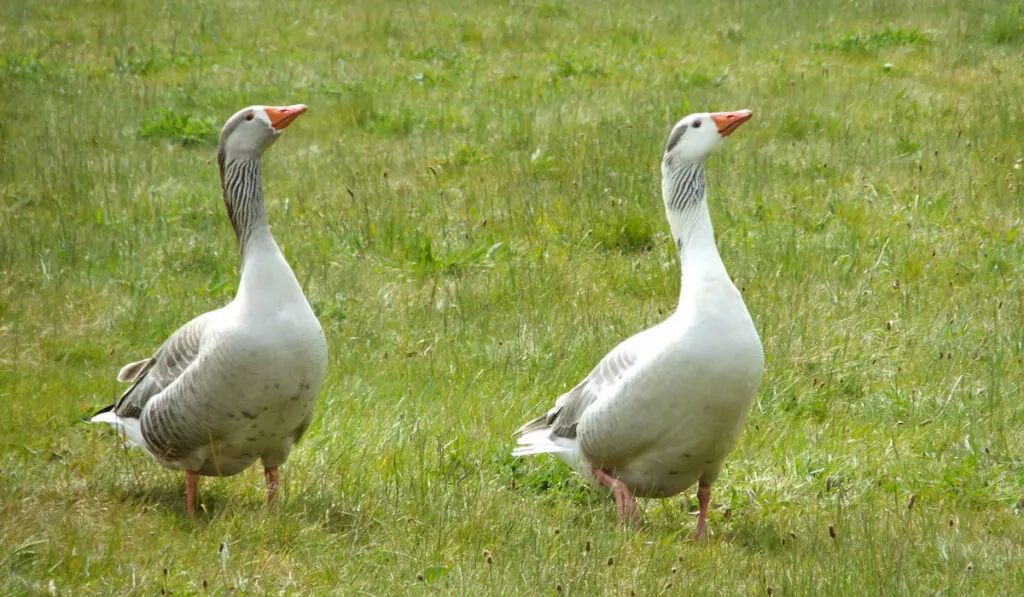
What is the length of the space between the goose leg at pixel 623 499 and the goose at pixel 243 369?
4.56 ft

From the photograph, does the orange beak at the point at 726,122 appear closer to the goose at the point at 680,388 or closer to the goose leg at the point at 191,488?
the goose at the point at 680,388

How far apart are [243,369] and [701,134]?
230 cm

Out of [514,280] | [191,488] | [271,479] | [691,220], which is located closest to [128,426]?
[191,488]

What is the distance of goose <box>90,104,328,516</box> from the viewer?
4.95 metres

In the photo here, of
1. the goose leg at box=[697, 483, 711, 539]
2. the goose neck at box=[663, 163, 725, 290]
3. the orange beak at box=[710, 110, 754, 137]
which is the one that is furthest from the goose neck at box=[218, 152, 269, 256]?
the goose leg at box=[697, 483, 711, 539]

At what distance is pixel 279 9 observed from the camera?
678 inches

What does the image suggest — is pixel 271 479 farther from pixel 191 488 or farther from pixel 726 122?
pixel 726 122

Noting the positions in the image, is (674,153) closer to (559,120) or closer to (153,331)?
(153,331)

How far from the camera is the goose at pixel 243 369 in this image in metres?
4.95

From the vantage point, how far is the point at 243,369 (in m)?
4.93

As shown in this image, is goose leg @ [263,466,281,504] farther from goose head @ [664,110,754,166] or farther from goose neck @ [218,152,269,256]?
goose head @ [664,110,754,166]

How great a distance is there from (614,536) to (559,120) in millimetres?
7217

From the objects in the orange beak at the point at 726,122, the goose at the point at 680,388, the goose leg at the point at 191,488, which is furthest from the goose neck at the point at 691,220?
the goose leg at the point at 191,488

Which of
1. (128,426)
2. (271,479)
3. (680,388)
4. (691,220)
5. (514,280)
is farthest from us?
(514,280)
